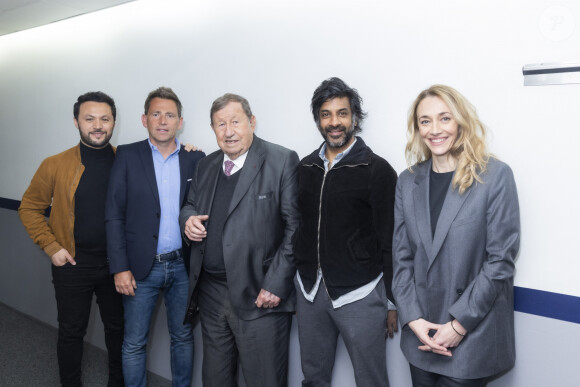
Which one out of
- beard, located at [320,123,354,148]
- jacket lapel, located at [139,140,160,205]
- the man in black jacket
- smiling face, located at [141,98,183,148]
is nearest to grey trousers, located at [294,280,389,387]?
the man in black jacket

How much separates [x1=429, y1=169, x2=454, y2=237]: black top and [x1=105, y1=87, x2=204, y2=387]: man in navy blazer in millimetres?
1374

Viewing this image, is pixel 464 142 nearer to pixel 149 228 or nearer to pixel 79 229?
pixel 149 228

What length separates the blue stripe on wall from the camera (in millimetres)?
1564

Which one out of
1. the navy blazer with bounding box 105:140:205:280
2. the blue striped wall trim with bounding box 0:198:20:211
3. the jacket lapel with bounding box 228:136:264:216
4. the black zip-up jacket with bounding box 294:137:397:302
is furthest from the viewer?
the blue striped wall trim with bounding box 0:198:20:211

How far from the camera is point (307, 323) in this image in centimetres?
188

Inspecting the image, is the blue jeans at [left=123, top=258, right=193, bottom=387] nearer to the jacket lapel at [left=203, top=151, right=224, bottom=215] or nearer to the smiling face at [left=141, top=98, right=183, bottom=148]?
the jacket lapel at [left=203, top=151, right=224, bottom=215]

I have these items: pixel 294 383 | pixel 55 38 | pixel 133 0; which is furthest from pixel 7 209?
pixel 294 383

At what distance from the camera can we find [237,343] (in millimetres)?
2023

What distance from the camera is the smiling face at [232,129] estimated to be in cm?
200

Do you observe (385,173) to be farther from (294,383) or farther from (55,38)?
(55,38)

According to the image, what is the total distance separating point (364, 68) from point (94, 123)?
5.32 feet

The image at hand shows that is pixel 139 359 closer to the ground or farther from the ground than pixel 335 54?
closer to the ground

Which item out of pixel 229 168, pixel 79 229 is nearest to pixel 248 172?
pixel 229 168

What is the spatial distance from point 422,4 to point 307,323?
1550 mm
